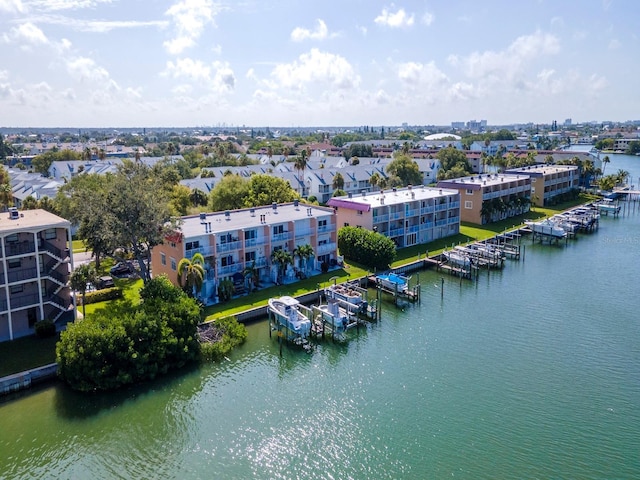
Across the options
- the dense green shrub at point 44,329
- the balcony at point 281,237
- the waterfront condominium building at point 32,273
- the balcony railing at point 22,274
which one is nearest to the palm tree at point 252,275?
the balcony at point 281,237

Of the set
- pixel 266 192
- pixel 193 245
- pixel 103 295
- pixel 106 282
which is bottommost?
pixel 103 295

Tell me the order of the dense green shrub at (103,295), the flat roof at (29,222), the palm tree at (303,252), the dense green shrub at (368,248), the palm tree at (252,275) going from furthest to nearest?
1. the dense green shrub at (368,248)
2. the palm tree at (303,252)
3. the palm tree at (252,275)
4. the dense green shrub at (103,295)
5. the flat roof at (29,222)

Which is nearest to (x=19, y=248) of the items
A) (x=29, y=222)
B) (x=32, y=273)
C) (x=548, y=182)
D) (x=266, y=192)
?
(x=32, y=273)

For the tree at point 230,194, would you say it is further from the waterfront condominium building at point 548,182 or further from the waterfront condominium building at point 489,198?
the waterfront condominium building at point 548,182

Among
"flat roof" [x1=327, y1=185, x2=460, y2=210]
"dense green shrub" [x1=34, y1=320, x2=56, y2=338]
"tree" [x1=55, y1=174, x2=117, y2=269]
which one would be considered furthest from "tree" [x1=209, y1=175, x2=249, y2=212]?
"dense green shrub" [x1=34, y1=320, x2=56, y2=338]

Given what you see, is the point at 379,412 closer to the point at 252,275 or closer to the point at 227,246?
the point at 252,275
